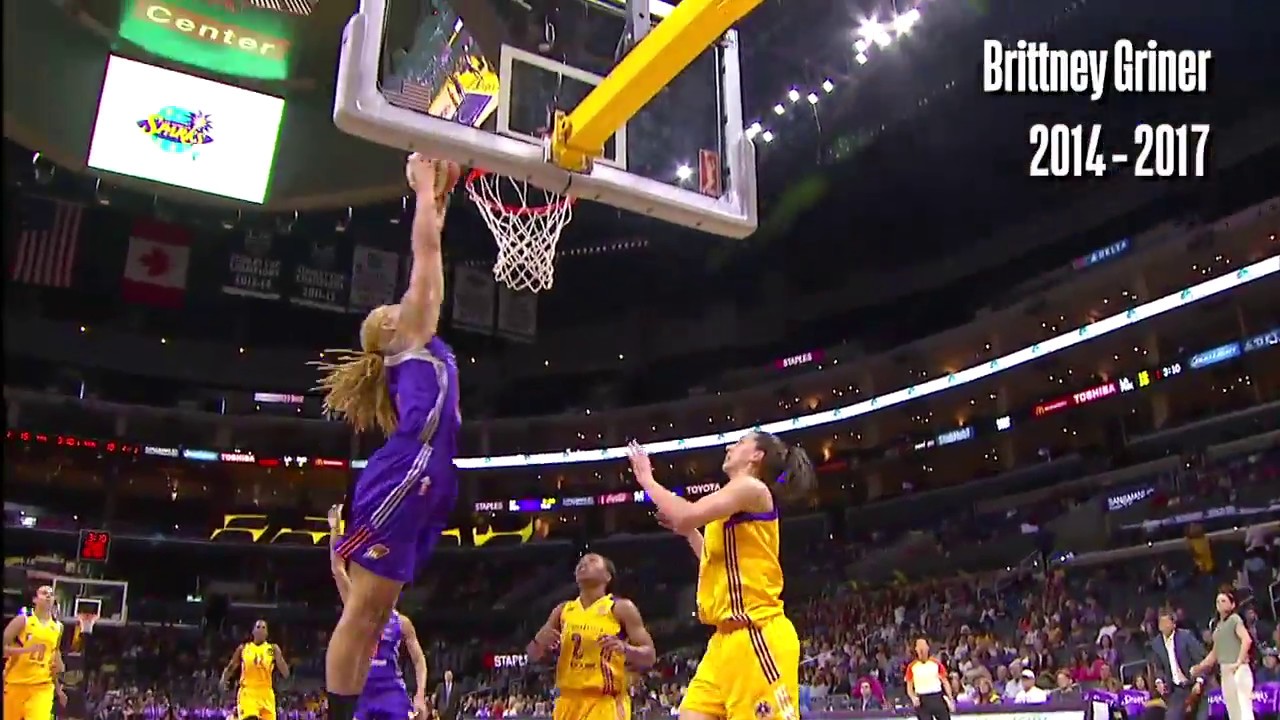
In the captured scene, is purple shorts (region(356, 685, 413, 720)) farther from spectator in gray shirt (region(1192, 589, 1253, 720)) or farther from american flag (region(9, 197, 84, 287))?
american flag (region(9, 197, 84, 287))

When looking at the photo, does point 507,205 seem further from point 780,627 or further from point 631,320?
point 631,320

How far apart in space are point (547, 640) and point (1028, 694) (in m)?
9.39

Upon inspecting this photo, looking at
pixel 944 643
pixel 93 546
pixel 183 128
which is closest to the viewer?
pixel 183 128

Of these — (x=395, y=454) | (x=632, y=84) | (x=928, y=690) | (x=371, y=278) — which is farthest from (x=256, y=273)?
(x=395, y=454)

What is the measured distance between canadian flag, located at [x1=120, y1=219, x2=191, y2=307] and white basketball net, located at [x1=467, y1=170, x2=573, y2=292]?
17251 mm

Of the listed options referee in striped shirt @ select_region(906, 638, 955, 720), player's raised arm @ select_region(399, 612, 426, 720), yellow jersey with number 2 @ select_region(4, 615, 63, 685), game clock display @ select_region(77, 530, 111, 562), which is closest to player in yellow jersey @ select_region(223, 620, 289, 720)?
yellow jersey with number 2 @ select_region(4, 615, 63, 685)

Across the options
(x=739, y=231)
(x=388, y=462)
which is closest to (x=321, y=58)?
(x=739, y=231)

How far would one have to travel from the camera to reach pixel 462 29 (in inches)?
286

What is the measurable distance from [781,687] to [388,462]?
2005 millimetres

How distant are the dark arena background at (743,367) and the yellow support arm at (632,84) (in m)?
4.48

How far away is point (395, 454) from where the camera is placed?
4.07 m

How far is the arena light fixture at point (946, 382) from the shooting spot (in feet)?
78.5

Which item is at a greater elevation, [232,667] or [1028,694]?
[232,667]

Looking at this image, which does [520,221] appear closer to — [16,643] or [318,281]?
[16,643]
